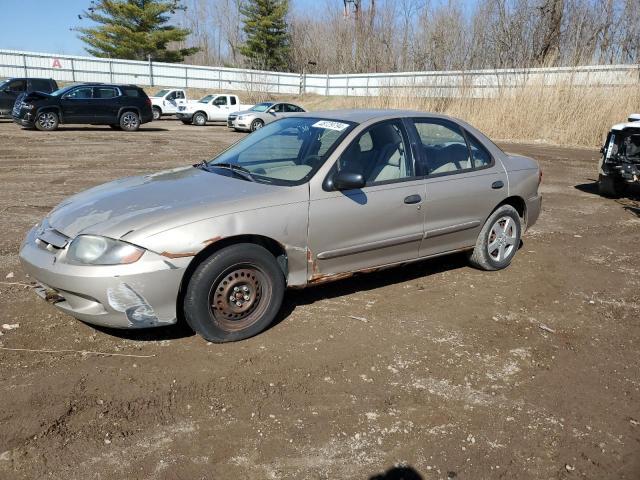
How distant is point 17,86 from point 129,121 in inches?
213

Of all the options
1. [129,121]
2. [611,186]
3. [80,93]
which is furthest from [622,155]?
[80,93]

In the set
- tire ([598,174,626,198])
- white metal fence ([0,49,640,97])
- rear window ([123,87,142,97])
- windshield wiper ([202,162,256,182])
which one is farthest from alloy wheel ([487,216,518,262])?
rear window ([123,87,142,97])

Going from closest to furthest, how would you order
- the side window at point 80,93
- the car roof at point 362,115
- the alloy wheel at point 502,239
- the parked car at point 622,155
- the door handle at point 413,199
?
the door handle at point 413,199 → the car roof at point 362,115 → the alloy wheel at point 502,239 → the parked car at point 622,155 → the side window at point 80,93

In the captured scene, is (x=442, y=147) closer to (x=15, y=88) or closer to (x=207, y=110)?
(x=15, y=88)

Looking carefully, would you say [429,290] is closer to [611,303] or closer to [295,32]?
[611,303]

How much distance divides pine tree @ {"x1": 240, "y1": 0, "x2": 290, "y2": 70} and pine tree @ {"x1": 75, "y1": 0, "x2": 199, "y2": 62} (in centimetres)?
706

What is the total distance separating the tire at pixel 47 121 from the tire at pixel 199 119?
9114 mm

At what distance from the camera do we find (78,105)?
1938 centimetres

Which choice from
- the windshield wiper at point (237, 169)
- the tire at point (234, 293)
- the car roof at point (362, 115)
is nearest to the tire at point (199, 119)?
the car roof at point (362, 115)

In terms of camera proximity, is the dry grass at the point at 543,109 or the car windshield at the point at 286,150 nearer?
the car windshield at the point at 286,150

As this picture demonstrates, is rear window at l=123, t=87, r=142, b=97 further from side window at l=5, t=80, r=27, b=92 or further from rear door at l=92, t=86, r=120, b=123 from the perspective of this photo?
side window at l=5, t=80, r=27, b=92

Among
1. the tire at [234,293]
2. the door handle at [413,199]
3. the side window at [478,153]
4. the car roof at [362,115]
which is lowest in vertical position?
the tire at [234,293]

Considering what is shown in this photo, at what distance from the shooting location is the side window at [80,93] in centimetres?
1934

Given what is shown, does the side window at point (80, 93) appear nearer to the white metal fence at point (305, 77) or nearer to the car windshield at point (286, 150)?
the white metal fence at point (305, 77)
